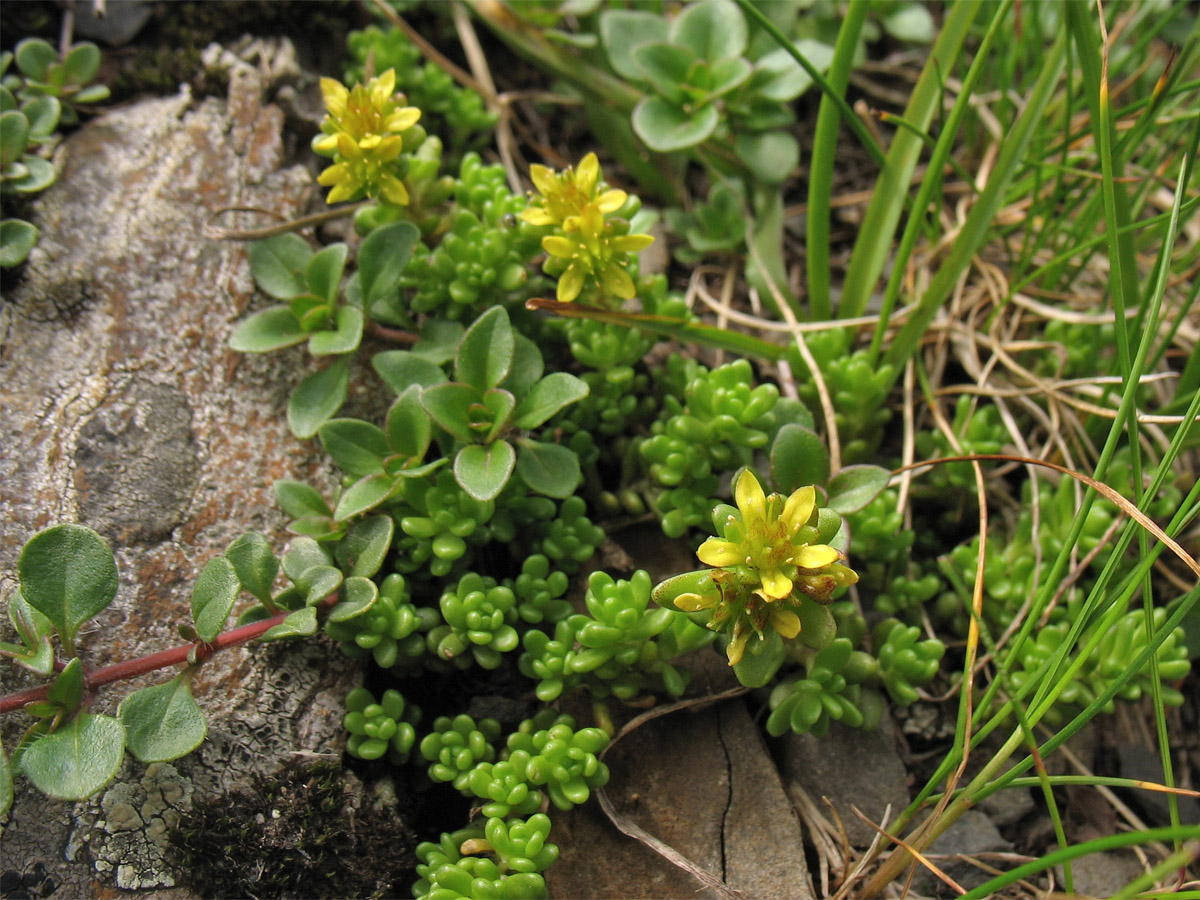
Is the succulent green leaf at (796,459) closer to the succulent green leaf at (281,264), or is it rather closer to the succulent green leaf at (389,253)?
the succulent green leaf at (389,253)

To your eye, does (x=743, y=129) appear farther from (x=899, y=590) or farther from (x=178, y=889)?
(x=178, y=889)

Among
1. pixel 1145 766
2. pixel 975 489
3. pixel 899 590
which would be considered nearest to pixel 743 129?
pixel 975 489

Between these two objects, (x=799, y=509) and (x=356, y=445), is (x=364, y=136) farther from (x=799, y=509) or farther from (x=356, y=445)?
(x=799, y=509)

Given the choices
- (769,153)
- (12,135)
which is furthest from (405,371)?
(769,153)

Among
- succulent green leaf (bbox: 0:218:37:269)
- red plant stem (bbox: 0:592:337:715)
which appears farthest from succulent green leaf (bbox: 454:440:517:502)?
succulent green leaf (bbox: 0:218:37:269)

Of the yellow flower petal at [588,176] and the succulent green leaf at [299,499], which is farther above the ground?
the yellow flower petal at [588,176]

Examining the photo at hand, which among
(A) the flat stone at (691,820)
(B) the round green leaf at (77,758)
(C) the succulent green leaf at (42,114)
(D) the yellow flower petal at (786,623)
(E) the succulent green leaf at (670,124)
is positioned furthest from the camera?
(E) the succulent green leaf at (670,124)

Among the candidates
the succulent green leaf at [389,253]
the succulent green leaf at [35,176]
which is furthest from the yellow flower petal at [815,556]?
the succulent green leaf at [35,176]
